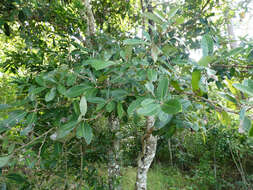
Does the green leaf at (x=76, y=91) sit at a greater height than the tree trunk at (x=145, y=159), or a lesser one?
greater

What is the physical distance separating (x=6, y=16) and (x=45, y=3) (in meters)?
0.29

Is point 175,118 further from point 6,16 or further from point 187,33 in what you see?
point 6,16

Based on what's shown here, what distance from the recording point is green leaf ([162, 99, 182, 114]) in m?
0.38

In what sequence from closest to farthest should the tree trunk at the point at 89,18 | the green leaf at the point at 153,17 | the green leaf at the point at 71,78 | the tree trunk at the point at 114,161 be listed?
the green leaf at the point at 153,17 < the green leaf at the point at 71,78 < the tree trunk at the point at 89,18 < the tree trunk at the point at 114,161

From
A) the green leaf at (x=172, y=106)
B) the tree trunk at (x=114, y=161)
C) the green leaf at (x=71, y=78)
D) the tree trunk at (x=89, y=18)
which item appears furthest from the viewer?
the tree trunk at (x=114, y=161)

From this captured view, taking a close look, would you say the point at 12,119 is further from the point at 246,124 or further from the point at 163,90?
the point at 246,124

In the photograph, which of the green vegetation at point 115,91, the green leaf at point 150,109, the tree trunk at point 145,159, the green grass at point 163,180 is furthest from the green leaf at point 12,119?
the green grass at point 163,180

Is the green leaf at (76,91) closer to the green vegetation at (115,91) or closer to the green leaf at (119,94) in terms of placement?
the green vegetation at (115,91)

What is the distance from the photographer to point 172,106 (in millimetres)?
402

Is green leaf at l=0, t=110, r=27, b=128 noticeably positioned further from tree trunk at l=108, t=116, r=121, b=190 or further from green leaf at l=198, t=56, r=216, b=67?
tree trunk at l=108, t=116, r=121, b=190

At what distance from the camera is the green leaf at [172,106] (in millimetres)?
383

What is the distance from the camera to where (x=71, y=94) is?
567 millimetres

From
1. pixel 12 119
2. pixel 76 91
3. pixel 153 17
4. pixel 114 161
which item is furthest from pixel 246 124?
pixel 114 161

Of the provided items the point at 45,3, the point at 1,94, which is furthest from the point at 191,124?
the point at 1,94
